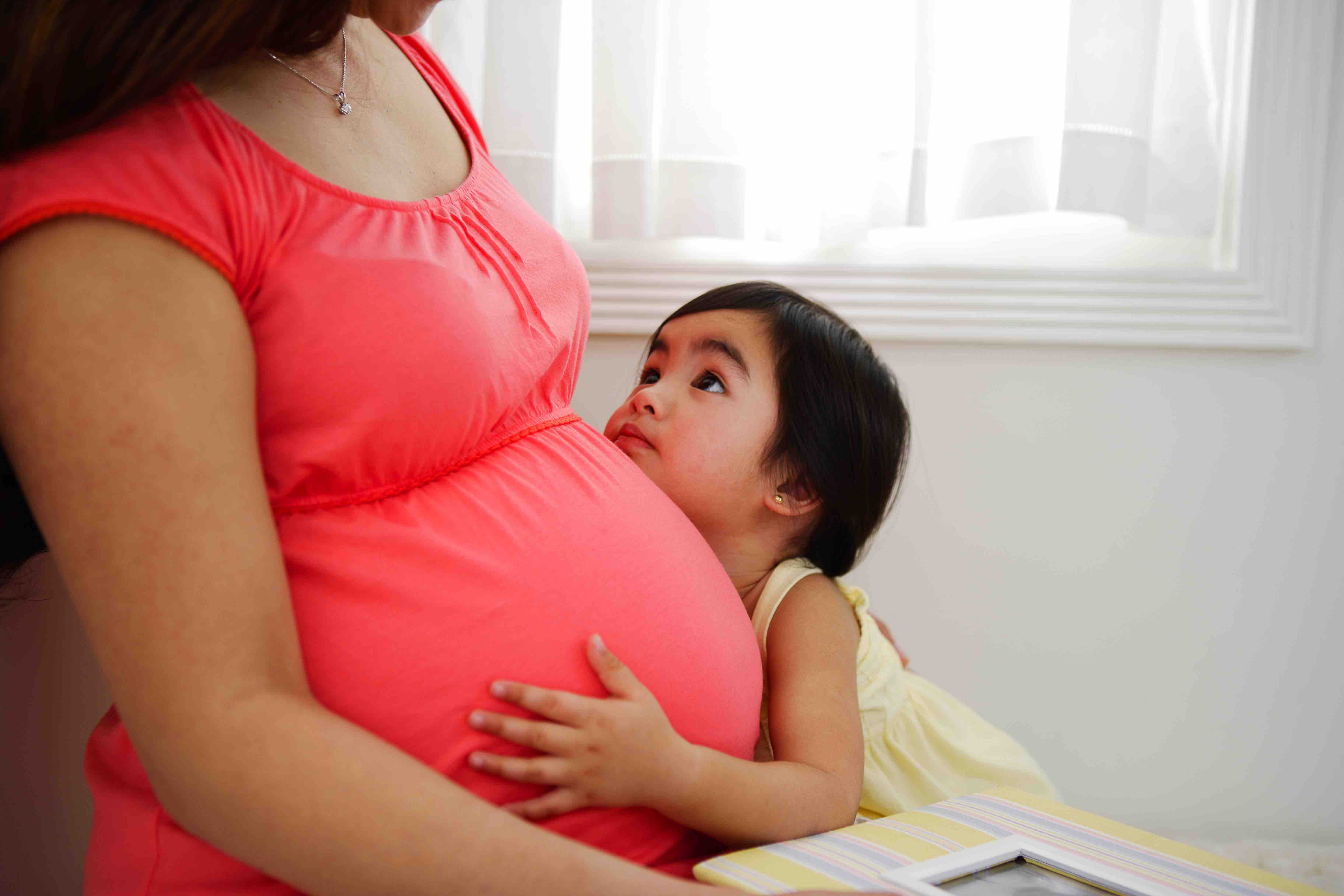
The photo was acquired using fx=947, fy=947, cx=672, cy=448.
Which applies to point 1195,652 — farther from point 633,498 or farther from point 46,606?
point 46,606

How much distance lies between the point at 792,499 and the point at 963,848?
46cm

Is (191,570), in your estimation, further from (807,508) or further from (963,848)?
(807,508)

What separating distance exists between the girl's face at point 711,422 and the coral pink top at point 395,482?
294 millimetres

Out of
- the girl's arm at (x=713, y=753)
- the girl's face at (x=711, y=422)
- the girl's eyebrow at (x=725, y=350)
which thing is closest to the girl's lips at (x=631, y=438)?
the girl's face at (x=711, y=422)

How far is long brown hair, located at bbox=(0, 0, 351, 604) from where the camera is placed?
0.48 meters

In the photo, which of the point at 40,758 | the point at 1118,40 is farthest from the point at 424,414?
the point at 1118,40

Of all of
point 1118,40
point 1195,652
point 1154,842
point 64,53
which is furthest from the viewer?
point 1195,652

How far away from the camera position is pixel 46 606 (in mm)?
1028

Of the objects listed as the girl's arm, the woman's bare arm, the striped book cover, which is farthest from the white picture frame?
the woman's bare arm

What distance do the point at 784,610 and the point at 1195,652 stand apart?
802 millimetres

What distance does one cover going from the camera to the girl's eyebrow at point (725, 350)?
1050 millimetres

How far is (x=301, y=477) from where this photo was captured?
1.94 ft

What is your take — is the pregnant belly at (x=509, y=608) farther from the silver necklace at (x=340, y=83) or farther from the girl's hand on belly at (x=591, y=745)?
the silver necklace at (x=340, y=83)

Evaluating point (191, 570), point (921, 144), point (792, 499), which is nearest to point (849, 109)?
point (921, 144)
